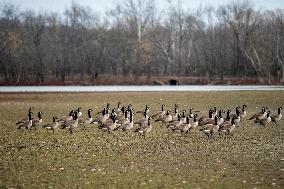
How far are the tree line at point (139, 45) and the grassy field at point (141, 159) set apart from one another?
56.6 meters

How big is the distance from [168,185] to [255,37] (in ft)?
234

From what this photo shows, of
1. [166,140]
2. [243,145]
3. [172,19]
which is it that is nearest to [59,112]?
[166,140]

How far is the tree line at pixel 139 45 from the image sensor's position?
77312 millimetres

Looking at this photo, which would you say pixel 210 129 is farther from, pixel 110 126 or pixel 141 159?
pixel 141 159

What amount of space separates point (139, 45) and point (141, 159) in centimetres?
6866

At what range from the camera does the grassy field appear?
429 inches

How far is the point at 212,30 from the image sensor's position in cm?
9550

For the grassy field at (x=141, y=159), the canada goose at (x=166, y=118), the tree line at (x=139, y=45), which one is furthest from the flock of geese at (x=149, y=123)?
the tree line at (x=139, y=45)

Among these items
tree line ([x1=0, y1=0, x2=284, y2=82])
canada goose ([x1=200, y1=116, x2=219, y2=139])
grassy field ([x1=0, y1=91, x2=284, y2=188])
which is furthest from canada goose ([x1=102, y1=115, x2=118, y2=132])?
tree line ([x1=0, y1=0, x2=284, y2=82])

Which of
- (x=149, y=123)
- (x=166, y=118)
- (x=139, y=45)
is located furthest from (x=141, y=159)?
(x=139, y=45)

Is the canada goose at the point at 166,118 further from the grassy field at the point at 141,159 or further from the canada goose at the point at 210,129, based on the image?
the canada goose at the point at 210,129

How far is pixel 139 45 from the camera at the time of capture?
8156 centimetres

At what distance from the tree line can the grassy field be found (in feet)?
186

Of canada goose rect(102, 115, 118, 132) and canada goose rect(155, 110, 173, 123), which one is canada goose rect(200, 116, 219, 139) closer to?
canada goose rect(102, 115, 118, 132)
